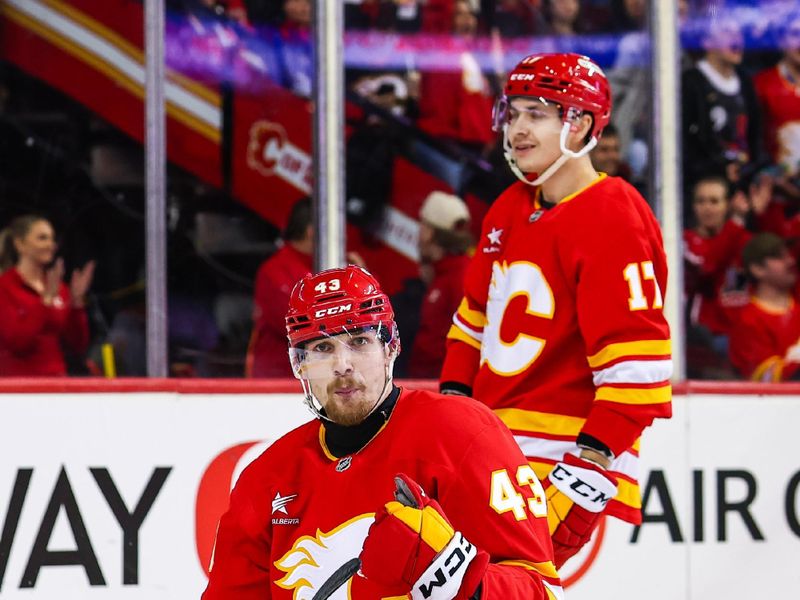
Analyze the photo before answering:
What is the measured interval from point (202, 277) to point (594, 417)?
174cm

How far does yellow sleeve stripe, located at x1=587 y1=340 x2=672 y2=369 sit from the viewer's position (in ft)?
8.67

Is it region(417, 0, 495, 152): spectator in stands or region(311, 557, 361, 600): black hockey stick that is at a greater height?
region(417, 0, 495, 152): spectator in stands

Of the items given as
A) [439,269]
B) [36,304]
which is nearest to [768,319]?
[439,269]

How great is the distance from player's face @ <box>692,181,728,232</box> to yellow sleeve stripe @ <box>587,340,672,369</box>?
1.82m

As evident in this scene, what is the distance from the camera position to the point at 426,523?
1.76m

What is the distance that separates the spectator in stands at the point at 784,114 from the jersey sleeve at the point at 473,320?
201cm

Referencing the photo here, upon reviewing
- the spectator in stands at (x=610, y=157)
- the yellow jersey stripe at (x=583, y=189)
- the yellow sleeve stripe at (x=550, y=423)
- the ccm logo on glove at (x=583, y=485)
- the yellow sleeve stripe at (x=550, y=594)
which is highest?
the spectator in stands at (x=610, y=157)

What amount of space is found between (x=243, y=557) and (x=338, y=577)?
0.23m

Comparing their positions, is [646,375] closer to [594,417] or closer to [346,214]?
[594,417]

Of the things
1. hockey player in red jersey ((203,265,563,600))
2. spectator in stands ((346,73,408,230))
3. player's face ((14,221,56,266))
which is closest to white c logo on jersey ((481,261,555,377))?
hockey player in red jersey ((203,265,563,600))

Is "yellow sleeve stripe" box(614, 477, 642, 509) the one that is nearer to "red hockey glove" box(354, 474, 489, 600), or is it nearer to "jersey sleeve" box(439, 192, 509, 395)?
"jersey sleeve" box(439, 192, 509, 395)

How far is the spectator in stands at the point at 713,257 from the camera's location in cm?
440

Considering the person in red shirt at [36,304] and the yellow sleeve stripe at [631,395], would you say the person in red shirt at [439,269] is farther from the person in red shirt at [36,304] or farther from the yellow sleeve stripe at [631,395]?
the yellow sleeve stripe at [631,395]

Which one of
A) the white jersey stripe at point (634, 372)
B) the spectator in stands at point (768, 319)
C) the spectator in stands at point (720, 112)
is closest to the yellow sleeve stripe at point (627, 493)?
the white jersey stripe at point (634, 372)
